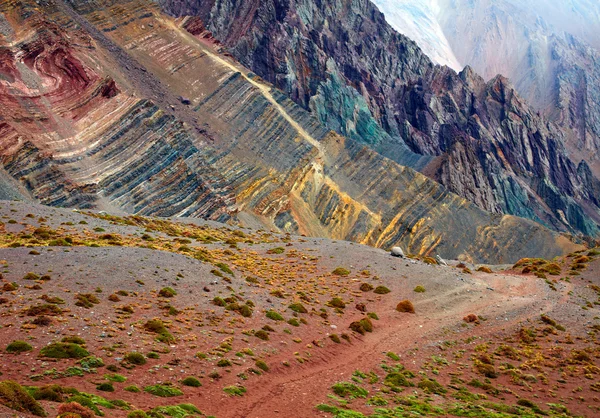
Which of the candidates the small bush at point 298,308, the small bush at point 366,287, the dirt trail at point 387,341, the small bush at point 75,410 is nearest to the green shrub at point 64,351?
the small bush at point 75,410

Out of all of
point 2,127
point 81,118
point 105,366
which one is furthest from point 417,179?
point 105,366

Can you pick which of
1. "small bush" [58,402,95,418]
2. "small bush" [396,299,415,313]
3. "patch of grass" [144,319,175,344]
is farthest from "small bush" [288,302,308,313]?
"small bush" [58,402,95,418]

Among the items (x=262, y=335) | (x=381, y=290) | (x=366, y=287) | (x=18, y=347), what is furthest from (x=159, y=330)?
(x=381, y=290)

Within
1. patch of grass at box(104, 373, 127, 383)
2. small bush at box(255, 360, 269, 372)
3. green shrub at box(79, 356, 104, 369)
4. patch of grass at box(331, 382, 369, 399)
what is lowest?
green shrub at box(79, 356, 104, 369)

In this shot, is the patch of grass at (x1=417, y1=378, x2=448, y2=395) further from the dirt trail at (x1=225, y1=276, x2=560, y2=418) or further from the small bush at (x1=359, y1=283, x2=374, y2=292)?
the small bush at (x1=359, y1=283, x2=374, y2=292)

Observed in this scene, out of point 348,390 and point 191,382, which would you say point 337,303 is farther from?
point 191,382

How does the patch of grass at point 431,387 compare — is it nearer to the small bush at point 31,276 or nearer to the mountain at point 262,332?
the mountain at point 262,332
